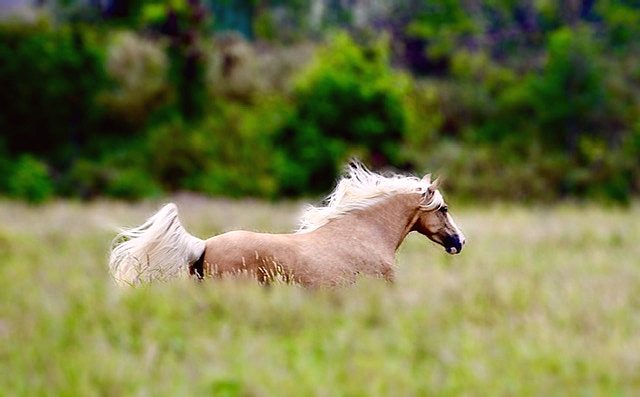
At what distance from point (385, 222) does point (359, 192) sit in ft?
0.09

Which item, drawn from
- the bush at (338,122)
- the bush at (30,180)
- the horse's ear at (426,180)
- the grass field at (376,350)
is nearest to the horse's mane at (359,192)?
the horse's ear at (426,180)

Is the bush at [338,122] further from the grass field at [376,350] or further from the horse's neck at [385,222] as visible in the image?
the grass field at [376,350]

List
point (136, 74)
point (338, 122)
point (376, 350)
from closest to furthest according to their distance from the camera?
1. point (338, 122)
2. point (376, 350)
3. point (136, 74)

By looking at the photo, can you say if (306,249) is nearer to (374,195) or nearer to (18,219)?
(374,195)

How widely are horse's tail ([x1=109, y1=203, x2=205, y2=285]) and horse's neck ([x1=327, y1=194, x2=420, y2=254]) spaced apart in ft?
0.32

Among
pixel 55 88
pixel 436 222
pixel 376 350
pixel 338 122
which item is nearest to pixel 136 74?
pixel 376 350

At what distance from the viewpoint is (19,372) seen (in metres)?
6.26

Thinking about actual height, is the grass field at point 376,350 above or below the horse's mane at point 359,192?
above

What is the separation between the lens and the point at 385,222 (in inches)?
24.4

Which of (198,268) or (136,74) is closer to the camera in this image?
(198,268)

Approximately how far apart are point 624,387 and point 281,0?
16.6ft

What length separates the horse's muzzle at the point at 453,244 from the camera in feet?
2.01

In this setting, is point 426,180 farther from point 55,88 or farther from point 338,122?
point 55,88

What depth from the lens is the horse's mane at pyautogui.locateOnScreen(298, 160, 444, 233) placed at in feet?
1.97
